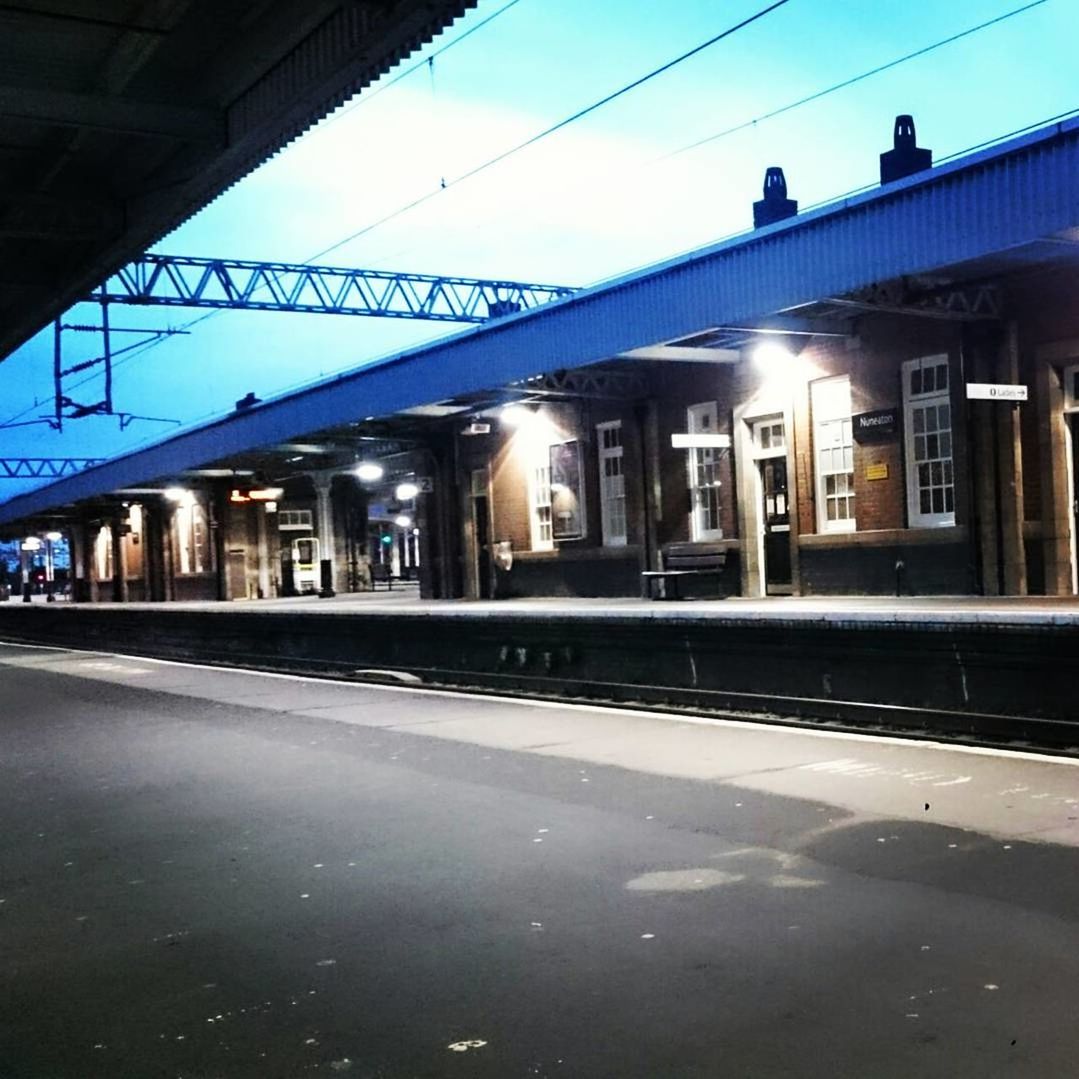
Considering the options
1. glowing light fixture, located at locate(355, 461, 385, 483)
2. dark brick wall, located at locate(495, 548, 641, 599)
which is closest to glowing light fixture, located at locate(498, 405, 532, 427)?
dark brick wall, located at locate(495, 548, 641, 599)

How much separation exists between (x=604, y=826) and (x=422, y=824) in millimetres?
1088

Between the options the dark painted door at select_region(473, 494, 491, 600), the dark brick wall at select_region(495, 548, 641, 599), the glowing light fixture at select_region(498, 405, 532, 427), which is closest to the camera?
the dark brick wall at select_region(495, 548, 641, 599)

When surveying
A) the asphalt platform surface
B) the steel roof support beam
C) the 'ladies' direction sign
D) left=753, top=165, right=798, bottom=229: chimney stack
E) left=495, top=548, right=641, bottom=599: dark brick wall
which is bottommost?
the asphalt platform surface

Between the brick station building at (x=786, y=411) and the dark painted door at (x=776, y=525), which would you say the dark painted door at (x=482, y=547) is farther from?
the dark painted door at (x=776, y=525)

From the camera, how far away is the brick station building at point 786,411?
1516 centimetres

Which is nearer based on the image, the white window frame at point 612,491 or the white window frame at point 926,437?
the white window frame at point 926,437

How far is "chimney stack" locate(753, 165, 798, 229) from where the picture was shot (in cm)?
2053

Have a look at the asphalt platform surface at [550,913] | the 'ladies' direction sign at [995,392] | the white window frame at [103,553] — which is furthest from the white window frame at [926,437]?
the white window frame at [103,553]

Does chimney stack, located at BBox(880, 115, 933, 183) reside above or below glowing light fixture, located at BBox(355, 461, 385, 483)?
above

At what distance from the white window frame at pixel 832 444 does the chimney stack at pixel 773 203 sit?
A: 127 inches

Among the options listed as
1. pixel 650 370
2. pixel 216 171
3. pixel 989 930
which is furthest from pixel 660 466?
pixel 989 930

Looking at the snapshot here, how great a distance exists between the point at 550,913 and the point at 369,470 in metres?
28.1

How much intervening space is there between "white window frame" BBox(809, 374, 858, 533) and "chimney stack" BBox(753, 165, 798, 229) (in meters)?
3.23

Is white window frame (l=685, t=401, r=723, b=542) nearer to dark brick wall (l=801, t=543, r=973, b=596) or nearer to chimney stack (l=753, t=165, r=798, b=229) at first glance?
dark brick wall (l=801, t=543, r=973, b=596)
